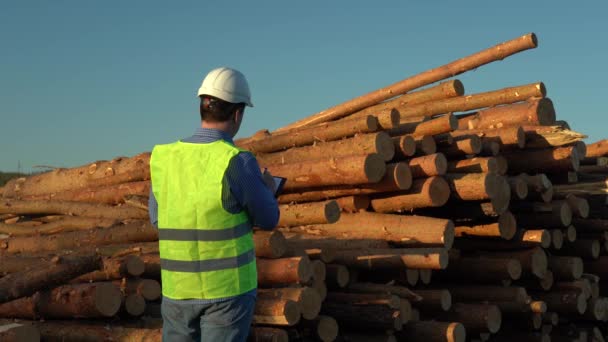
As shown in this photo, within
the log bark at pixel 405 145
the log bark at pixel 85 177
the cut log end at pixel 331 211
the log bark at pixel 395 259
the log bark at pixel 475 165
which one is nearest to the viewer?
the log bark at pixel 395 259

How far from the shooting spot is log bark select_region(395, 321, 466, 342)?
22.1 feet

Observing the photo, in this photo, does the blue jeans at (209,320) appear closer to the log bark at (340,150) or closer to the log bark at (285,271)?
the log bark at (285,271)

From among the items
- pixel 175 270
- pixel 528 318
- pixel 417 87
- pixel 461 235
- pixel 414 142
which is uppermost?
pixel 417 87

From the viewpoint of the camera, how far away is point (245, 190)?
396 cm

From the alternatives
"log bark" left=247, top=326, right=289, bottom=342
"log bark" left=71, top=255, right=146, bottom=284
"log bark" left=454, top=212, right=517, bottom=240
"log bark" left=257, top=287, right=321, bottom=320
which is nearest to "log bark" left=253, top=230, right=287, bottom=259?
"log bark" left=257, top=287, right=321, bottom=320

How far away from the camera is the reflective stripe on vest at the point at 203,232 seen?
397 centimetres

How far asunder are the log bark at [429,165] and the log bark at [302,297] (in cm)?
240

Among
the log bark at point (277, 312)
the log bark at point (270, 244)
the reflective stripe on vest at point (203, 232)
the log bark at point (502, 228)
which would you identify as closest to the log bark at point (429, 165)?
the log bark at point (502, 228)

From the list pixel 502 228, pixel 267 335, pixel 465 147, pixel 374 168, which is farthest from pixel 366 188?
pixel 267 335

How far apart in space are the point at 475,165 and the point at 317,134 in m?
1.97

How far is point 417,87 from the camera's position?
11367 mm

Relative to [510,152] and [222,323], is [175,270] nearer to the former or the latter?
[222,323]

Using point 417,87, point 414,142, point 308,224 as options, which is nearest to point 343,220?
point 308,224

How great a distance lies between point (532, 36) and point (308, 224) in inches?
193
